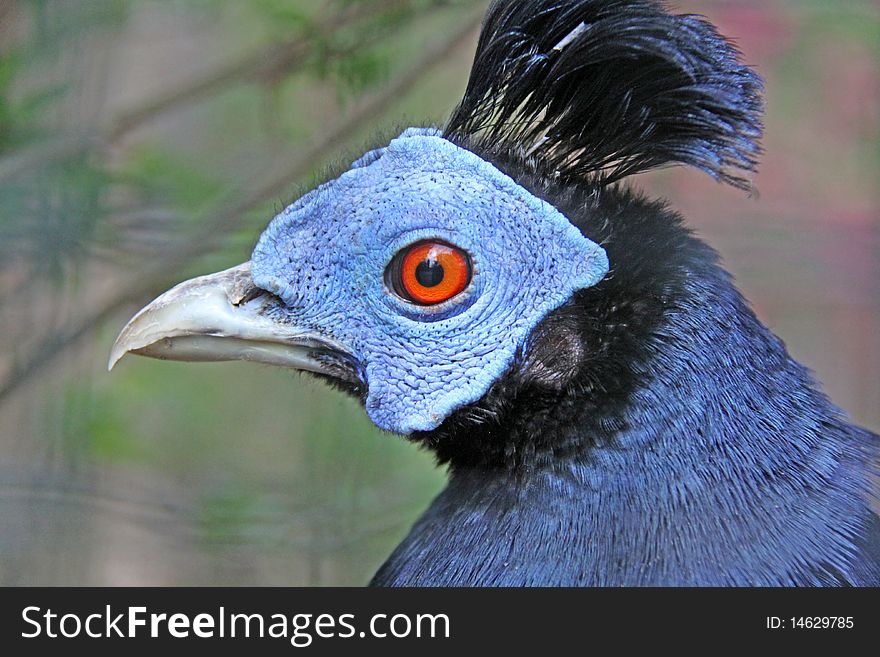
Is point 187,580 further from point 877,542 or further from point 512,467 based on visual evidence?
point 877,542

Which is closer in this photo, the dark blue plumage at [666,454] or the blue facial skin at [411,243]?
the dark blue plumage at [666,454]

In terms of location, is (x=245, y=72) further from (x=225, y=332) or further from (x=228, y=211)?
(x=225, y=332)

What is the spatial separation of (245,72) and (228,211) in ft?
1.67

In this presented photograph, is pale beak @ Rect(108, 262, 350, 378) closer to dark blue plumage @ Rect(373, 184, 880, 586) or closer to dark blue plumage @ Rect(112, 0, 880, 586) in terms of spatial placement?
dark blue plumage @ Rect(112, 0, 880, 586)

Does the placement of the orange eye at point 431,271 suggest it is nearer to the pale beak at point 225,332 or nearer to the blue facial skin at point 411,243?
the blue facial skin at point 411,243

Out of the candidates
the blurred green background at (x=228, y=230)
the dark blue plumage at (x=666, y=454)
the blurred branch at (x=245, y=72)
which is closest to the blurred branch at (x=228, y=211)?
the blurred green background at (x=228, y=230)

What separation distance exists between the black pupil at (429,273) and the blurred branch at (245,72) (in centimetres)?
145

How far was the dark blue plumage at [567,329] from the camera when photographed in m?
1.96

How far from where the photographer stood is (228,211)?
3309mm

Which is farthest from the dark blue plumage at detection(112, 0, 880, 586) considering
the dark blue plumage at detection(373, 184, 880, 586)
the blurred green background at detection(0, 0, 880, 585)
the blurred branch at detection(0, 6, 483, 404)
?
the blurred branch at detection(0, 6, 483, 404)

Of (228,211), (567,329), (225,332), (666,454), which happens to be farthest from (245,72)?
(666,454)

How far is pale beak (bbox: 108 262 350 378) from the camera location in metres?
2.12

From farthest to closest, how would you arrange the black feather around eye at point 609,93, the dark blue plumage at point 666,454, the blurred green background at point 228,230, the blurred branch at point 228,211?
the blurred branch at point 228,211, the blurred green background at point 228,230, the black feather around eye at point 609,93, the dark blue plumage at point 666,454

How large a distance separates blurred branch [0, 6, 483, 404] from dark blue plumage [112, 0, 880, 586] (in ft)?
3.59
